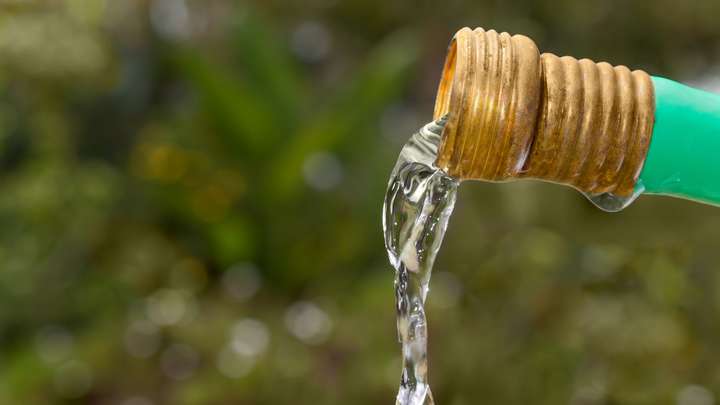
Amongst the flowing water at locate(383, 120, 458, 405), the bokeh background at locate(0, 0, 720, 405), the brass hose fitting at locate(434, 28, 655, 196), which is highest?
the brass hose fitting at locate(434, 28, 655, 196)

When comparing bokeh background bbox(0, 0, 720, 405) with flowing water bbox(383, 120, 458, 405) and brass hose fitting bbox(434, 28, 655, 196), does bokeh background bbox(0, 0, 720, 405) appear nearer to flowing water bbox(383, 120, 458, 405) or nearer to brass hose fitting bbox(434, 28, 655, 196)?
flowing water bbox(383, 120, 458, 405)

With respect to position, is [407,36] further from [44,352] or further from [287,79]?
[44,352]

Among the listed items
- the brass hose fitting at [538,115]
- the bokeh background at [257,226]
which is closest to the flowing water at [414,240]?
the brass hose fitting at [538,115]

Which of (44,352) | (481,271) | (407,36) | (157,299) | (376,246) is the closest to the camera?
(481,271)

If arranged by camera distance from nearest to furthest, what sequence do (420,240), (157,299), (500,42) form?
(500,42), (420,240), (157,299)

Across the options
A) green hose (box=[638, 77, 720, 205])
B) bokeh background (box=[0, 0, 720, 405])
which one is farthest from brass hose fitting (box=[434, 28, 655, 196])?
bokeh background (box=[0, 0, 720, 405])

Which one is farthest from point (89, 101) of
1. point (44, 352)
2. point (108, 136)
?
point (44, 352)

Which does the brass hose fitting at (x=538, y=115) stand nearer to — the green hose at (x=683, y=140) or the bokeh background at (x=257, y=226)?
the green hose at (x=683, y=140)
